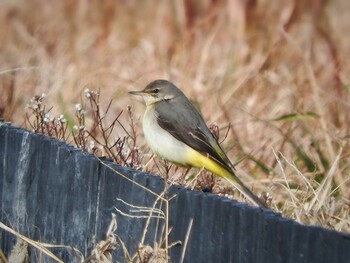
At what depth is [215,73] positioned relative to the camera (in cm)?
1080

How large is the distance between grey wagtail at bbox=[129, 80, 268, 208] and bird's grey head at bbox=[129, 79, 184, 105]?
8 centimetres

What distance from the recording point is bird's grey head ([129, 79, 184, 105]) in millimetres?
7609

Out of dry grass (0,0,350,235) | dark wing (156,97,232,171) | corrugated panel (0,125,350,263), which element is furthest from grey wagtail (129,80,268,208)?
corrugated panel (0,125,350,263)

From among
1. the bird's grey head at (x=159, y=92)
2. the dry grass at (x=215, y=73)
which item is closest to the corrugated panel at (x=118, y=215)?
the dry grass at (x=215, y=73)

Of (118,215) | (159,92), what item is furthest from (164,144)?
(118,215)

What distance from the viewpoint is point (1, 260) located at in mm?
5770

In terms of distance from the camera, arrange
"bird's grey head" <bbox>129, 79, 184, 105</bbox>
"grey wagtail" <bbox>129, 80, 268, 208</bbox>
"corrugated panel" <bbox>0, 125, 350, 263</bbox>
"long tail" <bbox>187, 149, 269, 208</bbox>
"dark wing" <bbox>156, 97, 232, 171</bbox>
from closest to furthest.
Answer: "corrugated panel" <bbox>0, 125, 350, 263</bbox> → "long tail" <bbox>187, 149, 269, 208</bbox> → "grey wagtail" <bbox>129, 80, 268, 208</bbox> → "dark wing" <bbox>156, 97, 232, 171</bbox> → "bird's grey head" <bbox>129, 79, 184, 105</bbox>

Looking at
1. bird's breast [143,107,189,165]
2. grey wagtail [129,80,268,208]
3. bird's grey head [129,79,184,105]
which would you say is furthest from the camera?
bird's grey head [129,79,184,105]

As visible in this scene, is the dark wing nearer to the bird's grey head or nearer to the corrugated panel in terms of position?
the bird's grey head

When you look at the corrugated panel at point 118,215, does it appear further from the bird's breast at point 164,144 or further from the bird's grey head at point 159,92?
the bird's grey head at point 159,92

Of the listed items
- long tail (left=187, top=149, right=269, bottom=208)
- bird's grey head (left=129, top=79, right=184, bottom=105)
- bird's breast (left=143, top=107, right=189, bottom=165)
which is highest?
bird's grey head (left=129, top=79, right=184, bottom=105)

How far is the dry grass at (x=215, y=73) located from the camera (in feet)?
24.3

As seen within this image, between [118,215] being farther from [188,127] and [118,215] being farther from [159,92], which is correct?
[159,92]

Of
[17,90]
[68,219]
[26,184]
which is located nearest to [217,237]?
[68,219]
